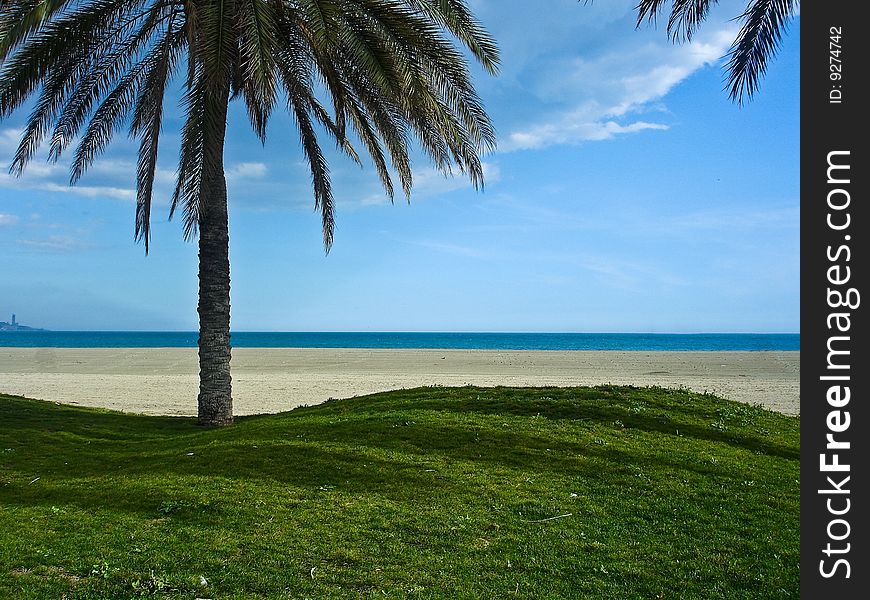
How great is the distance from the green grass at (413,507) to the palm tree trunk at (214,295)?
1.20 metres

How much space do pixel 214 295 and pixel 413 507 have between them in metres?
8.23

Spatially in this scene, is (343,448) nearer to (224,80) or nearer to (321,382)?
(224,80)

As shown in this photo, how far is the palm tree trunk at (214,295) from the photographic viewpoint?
1444cm

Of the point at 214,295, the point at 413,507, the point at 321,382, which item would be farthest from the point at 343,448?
the point at 321,382

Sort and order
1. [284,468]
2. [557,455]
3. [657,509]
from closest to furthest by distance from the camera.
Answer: [657,509], [284,468], [557,455]

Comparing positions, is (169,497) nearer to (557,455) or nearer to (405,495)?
(405,495)

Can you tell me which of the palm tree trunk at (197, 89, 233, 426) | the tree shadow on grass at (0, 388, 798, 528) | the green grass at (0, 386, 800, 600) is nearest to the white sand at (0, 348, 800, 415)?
the palm tree trunk at (197, 89, 233, 426)

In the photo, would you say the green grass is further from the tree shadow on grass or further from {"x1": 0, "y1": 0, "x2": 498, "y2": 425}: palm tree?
{"x1": 0, "y1": 0, "x2": 498, "y2": 425}: palm tree

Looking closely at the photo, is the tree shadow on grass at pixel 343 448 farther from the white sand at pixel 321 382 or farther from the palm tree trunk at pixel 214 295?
the white sand at pixel 321 382

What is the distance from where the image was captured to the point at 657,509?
7996 mm

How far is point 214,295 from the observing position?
1445 cm

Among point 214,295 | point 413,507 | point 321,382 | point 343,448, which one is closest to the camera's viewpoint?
point 413,507

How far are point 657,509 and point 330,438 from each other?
18.3 feet
